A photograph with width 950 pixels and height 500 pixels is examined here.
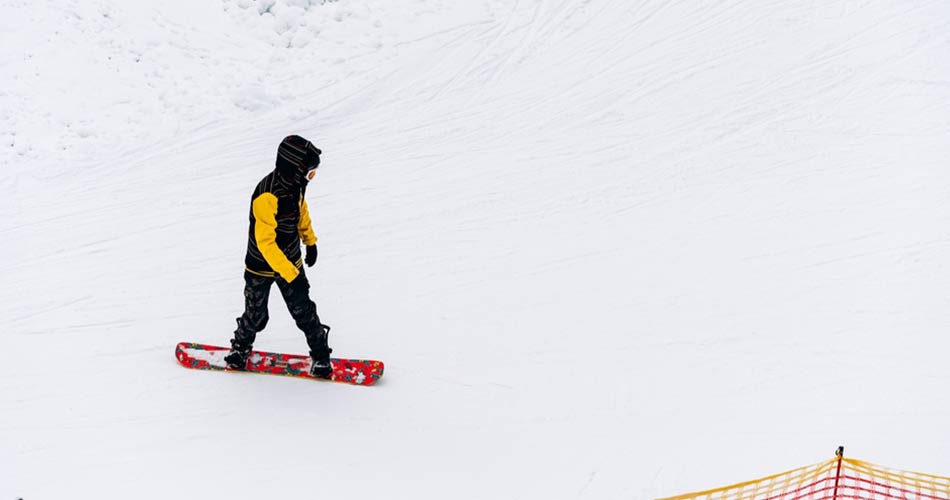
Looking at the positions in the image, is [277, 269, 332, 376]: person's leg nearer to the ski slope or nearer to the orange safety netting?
the ski slope

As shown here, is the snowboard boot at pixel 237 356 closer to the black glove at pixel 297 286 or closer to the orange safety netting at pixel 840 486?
the black glove at pixel 297 286

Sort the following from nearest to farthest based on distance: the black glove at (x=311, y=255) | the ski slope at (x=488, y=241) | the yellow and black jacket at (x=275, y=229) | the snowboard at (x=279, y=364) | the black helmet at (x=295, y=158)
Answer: the black helmet at (x=295, y=158)
the yellow and black jacket at (x=275, y=229)
the ski slope at (x=488, y=241)
the black glove at (x=311, y=255)
the snowboard at (x=279, y=364)

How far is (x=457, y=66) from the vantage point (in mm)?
11648

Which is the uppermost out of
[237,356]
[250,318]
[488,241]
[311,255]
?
[488,241]

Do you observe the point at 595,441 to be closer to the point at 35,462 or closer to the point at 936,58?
the point at 35,462

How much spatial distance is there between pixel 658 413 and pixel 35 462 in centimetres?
388

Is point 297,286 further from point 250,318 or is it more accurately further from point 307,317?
point 250,318

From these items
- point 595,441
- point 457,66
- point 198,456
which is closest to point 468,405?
point 595,441

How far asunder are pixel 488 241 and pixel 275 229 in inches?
126

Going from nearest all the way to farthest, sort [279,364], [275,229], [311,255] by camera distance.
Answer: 1. [275,229]
2. [311,255]
3. [279,364]

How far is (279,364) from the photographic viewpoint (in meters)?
6.77

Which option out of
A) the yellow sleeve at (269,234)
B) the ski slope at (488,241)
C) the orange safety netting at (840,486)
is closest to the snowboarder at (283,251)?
the yellow sleeve at (269,234)

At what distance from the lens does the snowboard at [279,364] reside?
22.1ft

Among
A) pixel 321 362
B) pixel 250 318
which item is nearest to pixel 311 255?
pixel 250 318
